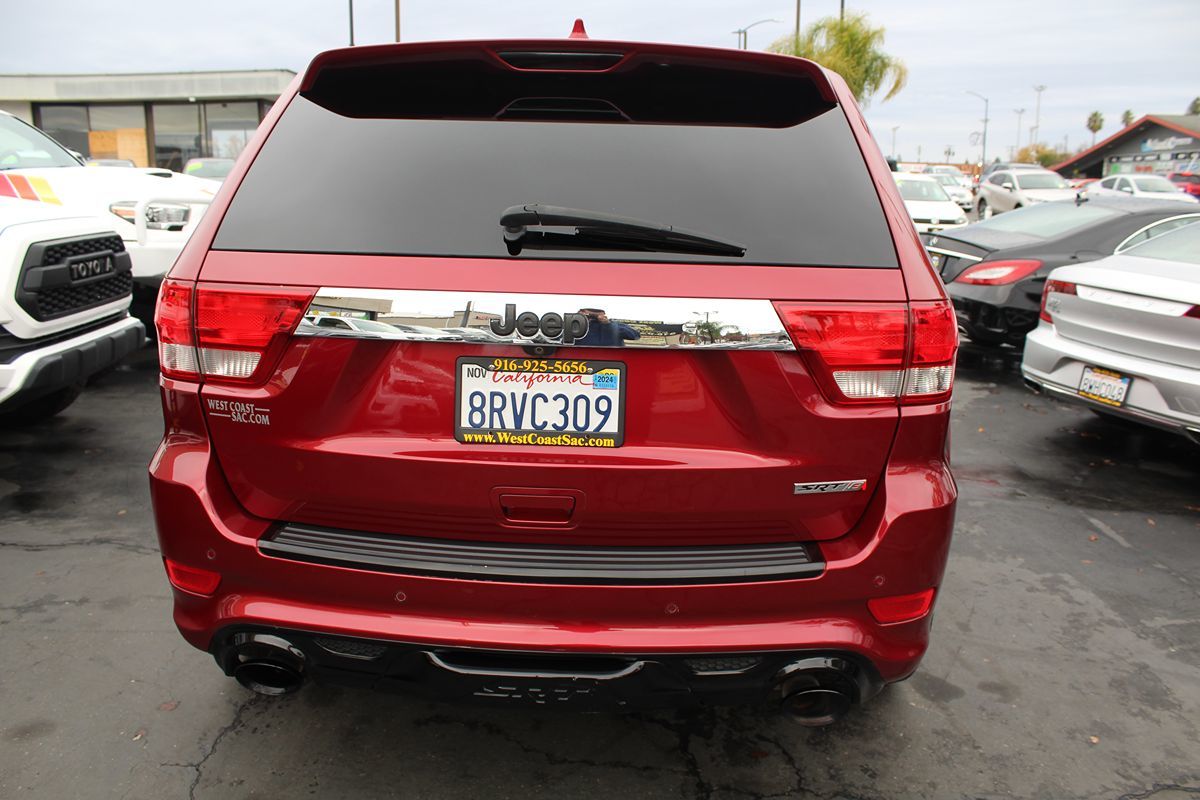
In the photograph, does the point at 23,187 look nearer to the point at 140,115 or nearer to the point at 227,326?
the point at 227,326

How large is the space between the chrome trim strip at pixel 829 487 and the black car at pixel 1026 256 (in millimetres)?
5958

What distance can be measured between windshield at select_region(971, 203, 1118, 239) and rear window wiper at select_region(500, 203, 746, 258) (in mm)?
7018

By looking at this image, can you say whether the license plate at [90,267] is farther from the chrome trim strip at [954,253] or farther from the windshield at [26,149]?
the chrome trim strip at [954,253]

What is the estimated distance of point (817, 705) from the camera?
214 cm

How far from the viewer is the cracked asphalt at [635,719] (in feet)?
Answer: 7.97

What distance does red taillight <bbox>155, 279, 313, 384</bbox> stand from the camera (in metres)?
1.92

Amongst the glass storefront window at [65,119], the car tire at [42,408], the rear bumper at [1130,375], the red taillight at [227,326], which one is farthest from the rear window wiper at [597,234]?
the glass storefront window at [65,119]

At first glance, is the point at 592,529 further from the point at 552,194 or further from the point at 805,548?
the point at 552,194

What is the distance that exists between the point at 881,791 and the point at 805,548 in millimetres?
893

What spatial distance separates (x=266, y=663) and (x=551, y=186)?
1.28 meters

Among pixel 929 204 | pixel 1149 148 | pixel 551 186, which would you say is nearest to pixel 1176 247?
pixel 551 186

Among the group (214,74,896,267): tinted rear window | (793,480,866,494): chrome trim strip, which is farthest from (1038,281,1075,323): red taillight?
(793,480,866,494): chrome trim strip

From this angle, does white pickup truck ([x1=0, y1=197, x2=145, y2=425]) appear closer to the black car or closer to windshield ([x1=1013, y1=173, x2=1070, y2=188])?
the black car

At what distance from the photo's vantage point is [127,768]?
2443 mm
